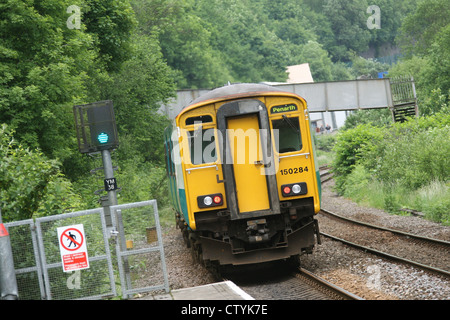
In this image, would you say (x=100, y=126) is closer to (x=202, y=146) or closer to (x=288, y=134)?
(x=202, y=146)

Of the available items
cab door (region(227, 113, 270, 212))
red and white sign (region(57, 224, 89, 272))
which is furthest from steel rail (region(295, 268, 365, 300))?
red and white sign (region(57, 224, 89, 272))

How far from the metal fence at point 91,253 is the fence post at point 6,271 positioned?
2.65 ft

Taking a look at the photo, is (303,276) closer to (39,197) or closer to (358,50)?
(39,197)

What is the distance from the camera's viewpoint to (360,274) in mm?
11984

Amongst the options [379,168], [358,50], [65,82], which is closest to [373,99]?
[379,168]

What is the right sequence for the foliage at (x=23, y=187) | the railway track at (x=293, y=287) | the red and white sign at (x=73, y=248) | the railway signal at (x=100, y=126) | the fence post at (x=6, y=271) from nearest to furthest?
the fence post at (x=6, y=271), the red and white sign at (x=73, y=248), the railway track at (x=293, y=287), the foliage at (x=23, y=187), the railway signal at (x=100, y=126)

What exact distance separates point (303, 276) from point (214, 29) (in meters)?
75.3

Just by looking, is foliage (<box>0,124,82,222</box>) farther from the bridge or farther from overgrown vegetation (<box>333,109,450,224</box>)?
the bridge

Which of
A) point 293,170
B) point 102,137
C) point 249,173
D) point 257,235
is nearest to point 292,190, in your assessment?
point 293,170

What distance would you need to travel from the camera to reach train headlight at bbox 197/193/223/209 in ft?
39.3

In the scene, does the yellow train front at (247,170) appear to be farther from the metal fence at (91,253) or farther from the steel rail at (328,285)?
the metal fence at (91,253)

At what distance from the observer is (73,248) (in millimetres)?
9953

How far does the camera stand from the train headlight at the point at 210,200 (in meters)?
12.0

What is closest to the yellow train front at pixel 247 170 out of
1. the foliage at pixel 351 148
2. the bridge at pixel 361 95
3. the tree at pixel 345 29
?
the foliage at pixel 351 148
